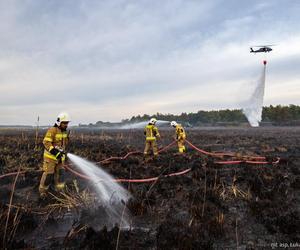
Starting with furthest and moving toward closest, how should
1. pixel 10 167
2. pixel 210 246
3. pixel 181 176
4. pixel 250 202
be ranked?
pixel 10 167 → pixel 181 176 → pixel 250 202 → pixel 210 246

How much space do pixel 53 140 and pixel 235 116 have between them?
391 feet

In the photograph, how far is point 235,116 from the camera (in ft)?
399

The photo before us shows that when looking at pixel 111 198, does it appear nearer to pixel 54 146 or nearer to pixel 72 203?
pixel 72 203

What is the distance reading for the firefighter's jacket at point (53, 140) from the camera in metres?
8.47

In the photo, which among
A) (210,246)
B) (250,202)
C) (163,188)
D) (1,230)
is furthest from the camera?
(163,188)

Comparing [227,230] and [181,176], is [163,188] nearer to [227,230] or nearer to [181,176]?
[181,176]

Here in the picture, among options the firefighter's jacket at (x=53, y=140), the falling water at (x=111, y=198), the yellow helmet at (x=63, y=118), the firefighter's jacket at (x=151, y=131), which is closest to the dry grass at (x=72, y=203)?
the falling water at (x=111, y=198)

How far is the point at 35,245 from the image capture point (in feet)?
19.0

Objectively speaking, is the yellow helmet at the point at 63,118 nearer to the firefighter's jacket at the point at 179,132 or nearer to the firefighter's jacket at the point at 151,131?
the firefighter's jacket at the point at 151,131

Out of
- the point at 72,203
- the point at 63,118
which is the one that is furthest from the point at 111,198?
the point at 63,118

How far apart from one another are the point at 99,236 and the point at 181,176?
6054mm

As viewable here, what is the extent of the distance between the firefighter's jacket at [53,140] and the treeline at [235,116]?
81343 mm

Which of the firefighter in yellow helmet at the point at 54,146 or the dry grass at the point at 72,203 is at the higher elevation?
the firefighter in yellow helmet at the point at 54,146

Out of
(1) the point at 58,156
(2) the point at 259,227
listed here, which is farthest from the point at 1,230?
(2) the point at 259,227
